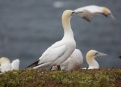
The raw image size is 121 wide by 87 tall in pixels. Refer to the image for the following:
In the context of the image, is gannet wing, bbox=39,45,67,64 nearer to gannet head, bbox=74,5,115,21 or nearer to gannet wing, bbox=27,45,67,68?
gannet wing, bbox=27,45,67,68

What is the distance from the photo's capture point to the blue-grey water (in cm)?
4181

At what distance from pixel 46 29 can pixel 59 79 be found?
3779 centimetres

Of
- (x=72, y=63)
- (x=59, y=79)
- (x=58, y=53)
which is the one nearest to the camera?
(x=59, y=79)

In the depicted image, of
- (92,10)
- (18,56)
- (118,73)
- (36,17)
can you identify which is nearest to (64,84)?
(118,73)

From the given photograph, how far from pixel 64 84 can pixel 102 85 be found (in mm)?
712

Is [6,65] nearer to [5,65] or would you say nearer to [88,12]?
[5,65]

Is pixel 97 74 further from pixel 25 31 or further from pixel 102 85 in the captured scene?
pixel 25 31

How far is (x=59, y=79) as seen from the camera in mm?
13852

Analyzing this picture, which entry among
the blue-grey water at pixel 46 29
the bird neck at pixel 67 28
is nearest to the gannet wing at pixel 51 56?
the bird neck at pixel 67 28

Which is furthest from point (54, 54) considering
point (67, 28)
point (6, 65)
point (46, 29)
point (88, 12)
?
point (46, 29)

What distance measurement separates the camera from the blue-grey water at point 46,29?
41.8 meters

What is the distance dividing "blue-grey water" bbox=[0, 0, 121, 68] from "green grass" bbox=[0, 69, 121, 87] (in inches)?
860

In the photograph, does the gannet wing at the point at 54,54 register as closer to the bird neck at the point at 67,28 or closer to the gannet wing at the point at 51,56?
the gannet wing at the point at 51,56

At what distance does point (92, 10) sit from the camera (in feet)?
61.0
